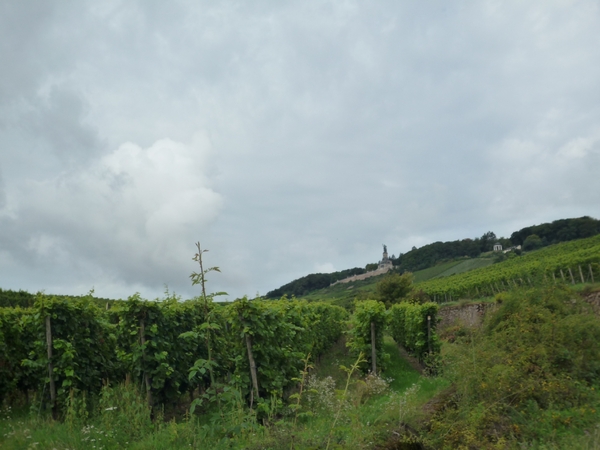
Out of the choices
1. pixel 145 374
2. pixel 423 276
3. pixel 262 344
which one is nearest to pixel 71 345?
pixel 145 374

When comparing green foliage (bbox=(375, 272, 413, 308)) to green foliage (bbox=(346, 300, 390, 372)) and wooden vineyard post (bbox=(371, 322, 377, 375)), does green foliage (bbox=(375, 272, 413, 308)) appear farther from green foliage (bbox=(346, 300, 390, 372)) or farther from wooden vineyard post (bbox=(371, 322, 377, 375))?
wooden vineyard post (bbox=(371, 322, 377, 375))

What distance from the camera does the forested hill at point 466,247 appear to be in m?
82.7

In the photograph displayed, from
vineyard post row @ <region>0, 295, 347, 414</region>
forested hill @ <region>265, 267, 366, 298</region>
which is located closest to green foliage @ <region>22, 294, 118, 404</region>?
vineyard post row @ <region>0, 295, 347, 414</region>

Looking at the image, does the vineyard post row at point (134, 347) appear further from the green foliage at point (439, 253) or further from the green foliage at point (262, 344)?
the green foliage at point (439, 253)

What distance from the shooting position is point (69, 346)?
873 centimetres

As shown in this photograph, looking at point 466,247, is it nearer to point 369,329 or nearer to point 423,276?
point 423,276

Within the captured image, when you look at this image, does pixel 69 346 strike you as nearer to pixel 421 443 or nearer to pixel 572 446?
pixel 421 443

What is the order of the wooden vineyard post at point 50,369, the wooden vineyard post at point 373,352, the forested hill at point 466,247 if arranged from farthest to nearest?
the forested hill at point 466,247 < the wooden vineyard post at point 373,352 < the wooden vineyard post at point 50,369

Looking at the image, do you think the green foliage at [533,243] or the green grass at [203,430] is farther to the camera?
the green foliage at [533,243]

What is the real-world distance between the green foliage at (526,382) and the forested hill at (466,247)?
246ft

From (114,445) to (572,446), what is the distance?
246 inches

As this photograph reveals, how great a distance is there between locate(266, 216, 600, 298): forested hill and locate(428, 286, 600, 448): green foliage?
246 ft

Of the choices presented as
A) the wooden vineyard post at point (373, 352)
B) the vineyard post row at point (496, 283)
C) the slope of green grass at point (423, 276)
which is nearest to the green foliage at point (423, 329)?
the wooden vineyard post at point (373, 352)

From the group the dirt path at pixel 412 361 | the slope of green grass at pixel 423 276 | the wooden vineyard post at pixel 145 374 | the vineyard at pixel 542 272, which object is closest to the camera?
the wooden vineyard post at pixel 145 374
